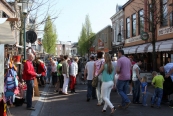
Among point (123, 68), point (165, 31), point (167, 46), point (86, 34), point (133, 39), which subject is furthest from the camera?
point (86, 34)

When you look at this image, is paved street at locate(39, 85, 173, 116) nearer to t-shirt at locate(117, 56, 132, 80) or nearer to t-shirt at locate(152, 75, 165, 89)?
t-shirt at locate(152, 75, 165, 89)

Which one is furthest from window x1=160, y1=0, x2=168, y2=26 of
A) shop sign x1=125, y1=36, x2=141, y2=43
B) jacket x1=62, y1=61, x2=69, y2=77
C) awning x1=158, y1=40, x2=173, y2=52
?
jacket x1=62, y1=61, x2=69, y2=77

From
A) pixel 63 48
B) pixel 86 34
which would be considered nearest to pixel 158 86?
pixel 86 34

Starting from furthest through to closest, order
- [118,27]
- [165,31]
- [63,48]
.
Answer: [63,48]
[118,27]
[165,31]

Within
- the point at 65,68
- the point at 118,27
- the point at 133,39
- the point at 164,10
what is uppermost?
the point at 118,27

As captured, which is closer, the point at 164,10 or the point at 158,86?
the point at 158,86

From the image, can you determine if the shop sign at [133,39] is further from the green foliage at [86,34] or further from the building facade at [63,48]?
the building facade at [63,48]

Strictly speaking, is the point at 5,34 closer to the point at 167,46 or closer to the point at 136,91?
the point at 136,91

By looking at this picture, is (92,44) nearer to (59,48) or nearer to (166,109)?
(166,109)

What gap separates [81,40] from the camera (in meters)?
62.9

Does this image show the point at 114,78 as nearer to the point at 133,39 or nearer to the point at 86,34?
the point at 133,39

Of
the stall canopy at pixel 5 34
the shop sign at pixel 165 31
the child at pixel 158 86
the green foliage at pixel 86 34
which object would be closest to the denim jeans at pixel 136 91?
the child at pixel 158 86

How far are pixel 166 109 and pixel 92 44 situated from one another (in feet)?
173

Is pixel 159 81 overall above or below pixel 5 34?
below
